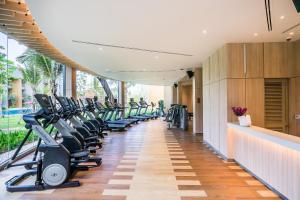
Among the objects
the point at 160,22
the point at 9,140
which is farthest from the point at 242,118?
the point at 9,140

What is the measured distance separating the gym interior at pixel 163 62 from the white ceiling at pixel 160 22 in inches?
0.8

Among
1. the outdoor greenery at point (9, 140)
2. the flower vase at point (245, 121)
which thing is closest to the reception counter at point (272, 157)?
the flower vase at point (245, 121)

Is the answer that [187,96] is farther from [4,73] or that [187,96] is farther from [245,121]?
[4,73]

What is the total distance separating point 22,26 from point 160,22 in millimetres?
2882

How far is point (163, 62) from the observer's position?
8.59 m

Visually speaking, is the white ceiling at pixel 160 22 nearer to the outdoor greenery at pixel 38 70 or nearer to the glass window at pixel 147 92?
the outdoor greenery at pixel 38 70

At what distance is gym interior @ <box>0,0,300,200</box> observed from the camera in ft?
12.3

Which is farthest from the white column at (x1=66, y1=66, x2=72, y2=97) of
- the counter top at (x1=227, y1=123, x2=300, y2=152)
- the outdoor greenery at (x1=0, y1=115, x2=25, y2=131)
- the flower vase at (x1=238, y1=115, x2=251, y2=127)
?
the flower vase at (x1=238, y1=115, x2=251, y2=127)

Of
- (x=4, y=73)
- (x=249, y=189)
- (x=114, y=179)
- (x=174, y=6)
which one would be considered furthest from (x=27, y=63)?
(x=249, y=189)

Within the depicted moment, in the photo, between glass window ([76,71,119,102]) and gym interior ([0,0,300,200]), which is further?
glass window ([76,71,119,102])

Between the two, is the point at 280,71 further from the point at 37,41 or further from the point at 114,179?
the point at 37,41

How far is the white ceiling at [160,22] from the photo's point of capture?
11.7 ft

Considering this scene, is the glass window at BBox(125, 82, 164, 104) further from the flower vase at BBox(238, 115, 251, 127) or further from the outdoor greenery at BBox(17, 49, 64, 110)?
the flower vase at BBox(238, 115, 251, 127)

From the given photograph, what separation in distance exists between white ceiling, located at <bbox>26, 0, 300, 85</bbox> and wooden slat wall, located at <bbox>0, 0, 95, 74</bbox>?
0.32 metres
